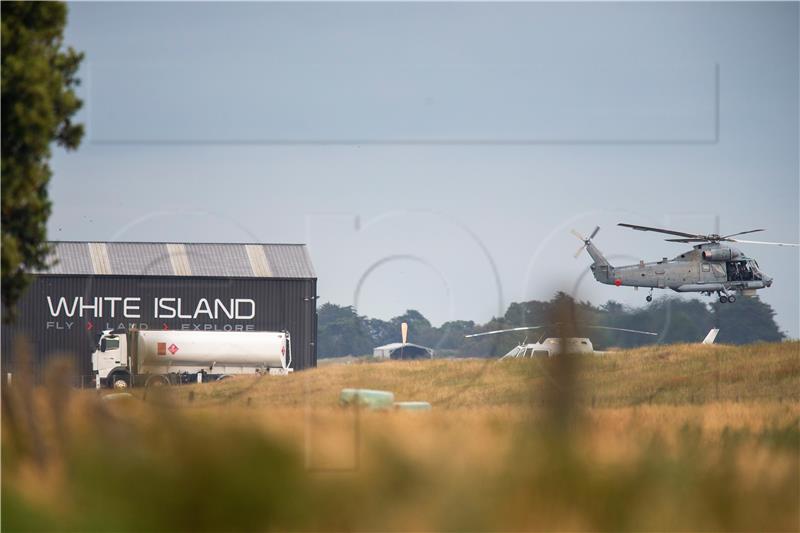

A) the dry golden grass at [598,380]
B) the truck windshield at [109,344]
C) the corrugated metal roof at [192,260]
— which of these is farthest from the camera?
the corrugated metal roof at [192,260]

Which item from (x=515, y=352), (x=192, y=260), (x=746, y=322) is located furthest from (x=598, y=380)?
(x=192, y=260)

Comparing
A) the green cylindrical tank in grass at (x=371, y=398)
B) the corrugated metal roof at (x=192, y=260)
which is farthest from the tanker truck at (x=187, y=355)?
the green cylindrical tank in grass at (x=371, y=398)

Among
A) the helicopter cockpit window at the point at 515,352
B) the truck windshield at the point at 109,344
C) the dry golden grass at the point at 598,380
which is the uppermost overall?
the truck windshield at the point at 109,344

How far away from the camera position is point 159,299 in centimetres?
4509

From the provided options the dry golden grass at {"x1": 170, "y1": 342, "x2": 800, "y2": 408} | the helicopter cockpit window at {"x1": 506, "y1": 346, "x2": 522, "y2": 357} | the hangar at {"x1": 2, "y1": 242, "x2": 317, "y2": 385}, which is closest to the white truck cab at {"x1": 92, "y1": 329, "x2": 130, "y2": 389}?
the hangar at {"x1": 2, "y1": 242, "x2": 317, "y2": 385}

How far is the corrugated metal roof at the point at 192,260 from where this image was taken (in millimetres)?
45250

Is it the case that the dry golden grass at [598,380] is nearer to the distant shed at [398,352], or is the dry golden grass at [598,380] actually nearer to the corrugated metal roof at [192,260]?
the distant shed at [398,352]

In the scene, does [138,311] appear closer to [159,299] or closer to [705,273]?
[159,299]

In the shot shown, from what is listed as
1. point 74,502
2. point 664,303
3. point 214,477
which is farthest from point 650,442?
point 664,303

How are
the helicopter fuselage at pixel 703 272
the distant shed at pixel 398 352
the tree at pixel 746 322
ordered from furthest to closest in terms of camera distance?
1. the helicopter fuselage at pixel 703 272
2. the tree at pixel 746 322
3. the distant shed at pixel 398 352

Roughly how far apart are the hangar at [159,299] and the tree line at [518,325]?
35.5 ft

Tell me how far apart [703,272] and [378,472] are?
110 feet

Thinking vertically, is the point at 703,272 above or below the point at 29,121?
below

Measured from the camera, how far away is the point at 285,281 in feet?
150
